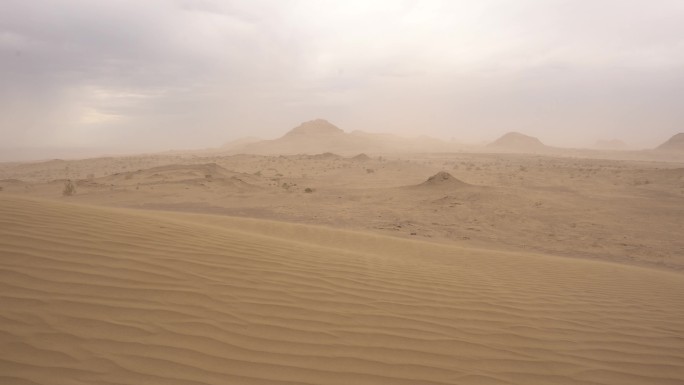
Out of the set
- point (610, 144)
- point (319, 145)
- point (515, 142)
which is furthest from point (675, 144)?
point (610, 144)

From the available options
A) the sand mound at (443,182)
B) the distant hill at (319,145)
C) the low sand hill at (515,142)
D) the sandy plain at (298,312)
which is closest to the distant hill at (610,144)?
the low sand hill at (515,142)

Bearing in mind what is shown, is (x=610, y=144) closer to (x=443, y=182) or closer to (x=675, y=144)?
(x=675, y=144)

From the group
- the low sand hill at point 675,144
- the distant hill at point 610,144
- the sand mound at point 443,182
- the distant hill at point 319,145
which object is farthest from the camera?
the distant hill at point 610,144

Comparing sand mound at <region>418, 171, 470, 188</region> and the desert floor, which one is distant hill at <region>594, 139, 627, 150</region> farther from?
the desert floor

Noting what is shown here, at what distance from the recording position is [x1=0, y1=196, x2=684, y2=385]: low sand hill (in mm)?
2346

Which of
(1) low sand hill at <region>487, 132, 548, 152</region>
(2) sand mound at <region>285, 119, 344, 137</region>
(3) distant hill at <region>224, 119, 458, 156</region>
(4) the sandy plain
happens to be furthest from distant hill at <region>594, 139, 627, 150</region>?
(4) the sandy plain

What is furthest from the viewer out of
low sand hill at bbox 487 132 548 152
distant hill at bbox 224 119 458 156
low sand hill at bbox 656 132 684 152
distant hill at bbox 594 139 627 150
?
distant hill at bbox 594 139 627 150

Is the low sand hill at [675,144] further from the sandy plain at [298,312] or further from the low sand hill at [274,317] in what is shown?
the low sand hill at [274,317]

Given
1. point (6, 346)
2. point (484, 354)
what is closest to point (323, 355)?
point (484, 354)

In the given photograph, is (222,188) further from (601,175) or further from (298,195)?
(601,175)

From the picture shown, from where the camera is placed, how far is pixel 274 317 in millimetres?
2984

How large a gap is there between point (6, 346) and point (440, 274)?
13.3 ft

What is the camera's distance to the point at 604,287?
4.98m

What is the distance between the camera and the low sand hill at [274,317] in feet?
7.70
